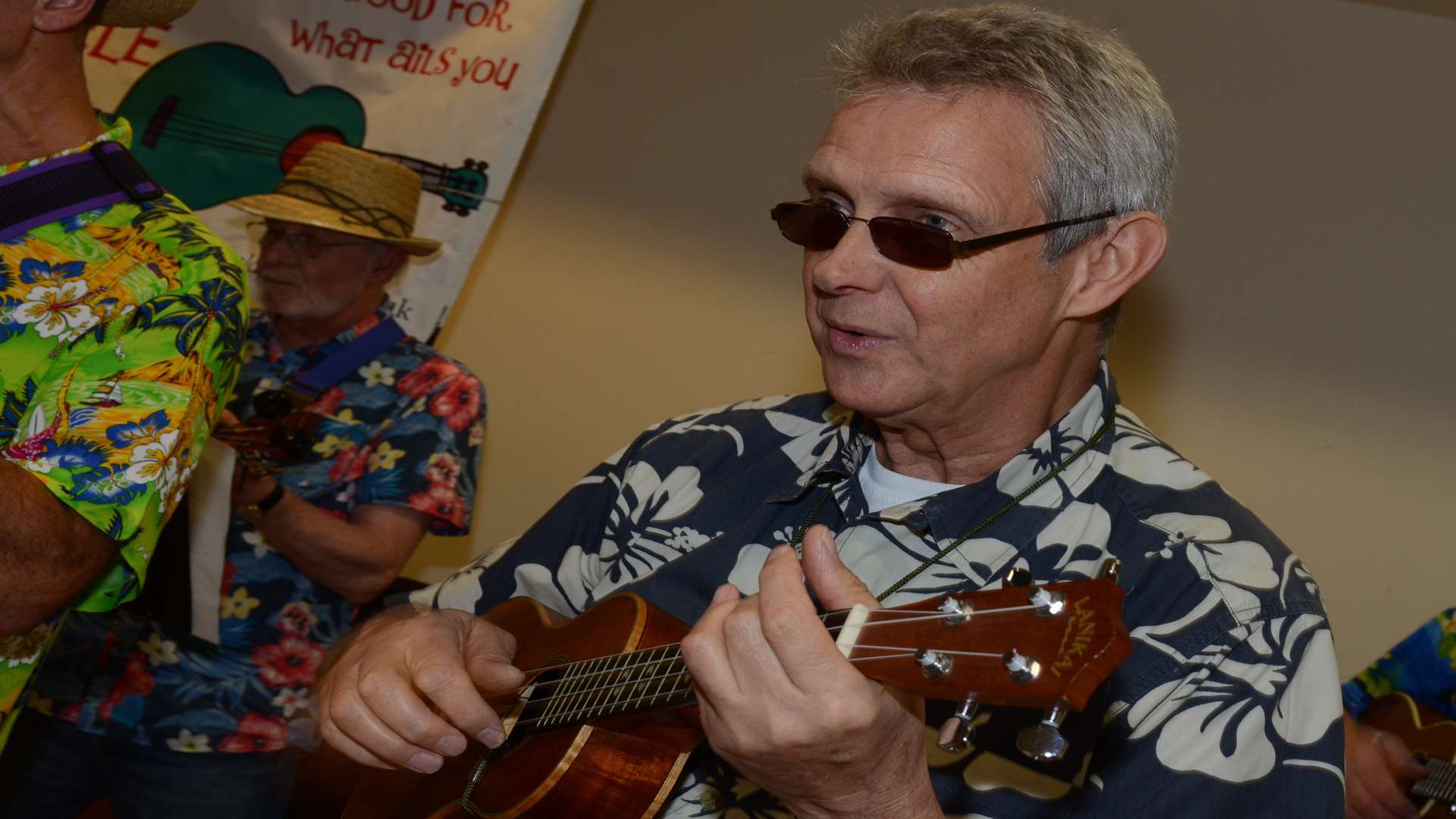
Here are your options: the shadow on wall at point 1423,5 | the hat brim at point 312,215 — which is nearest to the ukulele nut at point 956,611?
the hat brim at point 312,215

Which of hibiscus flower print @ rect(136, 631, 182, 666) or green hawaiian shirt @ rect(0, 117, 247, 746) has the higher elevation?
green hawaiian shirt @ rect(0, 117, 247, 746)

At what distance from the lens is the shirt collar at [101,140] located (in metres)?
2.11

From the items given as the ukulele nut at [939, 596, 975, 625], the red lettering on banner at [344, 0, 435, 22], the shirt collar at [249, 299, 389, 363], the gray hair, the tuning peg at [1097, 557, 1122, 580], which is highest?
the gray hair

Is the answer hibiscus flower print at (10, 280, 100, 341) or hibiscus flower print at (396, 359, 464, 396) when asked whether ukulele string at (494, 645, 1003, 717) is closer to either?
hibiscus flower print at (10, 280, 100, 341)

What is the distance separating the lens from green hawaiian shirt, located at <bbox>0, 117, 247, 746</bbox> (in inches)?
72.7

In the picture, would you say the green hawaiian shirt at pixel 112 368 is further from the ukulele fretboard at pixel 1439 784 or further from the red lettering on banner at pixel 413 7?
the ukulele fretboard at pixel 1439 784

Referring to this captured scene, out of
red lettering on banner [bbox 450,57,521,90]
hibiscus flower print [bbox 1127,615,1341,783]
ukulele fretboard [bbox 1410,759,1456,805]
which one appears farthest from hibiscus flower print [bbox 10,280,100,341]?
ukulele fretboard [bbox 1410,759,1456,805]

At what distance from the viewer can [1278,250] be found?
149 inches

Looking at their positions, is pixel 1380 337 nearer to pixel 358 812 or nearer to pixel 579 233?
pixel 579 233

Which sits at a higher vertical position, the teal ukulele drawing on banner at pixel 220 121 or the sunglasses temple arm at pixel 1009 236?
the sunglasses temple arm at pixel 1009 236

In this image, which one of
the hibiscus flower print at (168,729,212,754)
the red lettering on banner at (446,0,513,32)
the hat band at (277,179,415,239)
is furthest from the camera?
the red lettering on banner at (446,0,513,32)

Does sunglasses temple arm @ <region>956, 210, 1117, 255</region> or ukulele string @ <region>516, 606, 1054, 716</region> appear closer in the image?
ukulele string @ <region>516, 606, 1054, 716</region>

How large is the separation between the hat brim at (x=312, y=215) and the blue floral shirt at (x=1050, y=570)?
1501 mm

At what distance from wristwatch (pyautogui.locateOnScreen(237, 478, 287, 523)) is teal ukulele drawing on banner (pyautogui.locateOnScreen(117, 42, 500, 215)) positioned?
1693 mm
